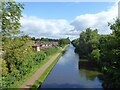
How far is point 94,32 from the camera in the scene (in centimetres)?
5528

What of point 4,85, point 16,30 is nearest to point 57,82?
point 4,85

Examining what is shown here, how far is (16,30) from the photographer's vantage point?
15.4m

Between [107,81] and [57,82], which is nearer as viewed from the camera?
[107,81]

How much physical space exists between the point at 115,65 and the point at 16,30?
26.9ft

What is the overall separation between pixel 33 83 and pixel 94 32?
109 feet

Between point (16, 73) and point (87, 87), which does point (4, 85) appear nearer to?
point (16, 73)

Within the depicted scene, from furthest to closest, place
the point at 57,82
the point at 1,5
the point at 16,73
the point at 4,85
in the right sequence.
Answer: the point at 57,82, the point at 16,73, the point at 4,85, the point at 1,5

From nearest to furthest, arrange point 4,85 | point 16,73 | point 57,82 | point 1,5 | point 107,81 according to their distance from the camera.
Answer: point 1,5 → point 4,85 → point 107,81 → point 16,73 → point 57,82

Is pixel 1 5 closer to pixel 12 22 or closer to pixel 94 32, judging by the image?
pixel 12 22

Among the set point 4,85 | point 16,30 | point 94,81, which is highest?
point 16,30

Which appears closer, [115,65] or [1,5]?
[1,5]

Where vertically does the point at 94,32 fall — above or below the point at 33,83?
above

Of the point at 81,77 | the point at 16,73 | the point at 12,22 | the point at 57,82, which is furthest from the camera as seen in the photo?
the point at 81,77

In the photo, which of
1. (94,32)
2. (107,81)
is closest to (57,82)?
(107,81)
